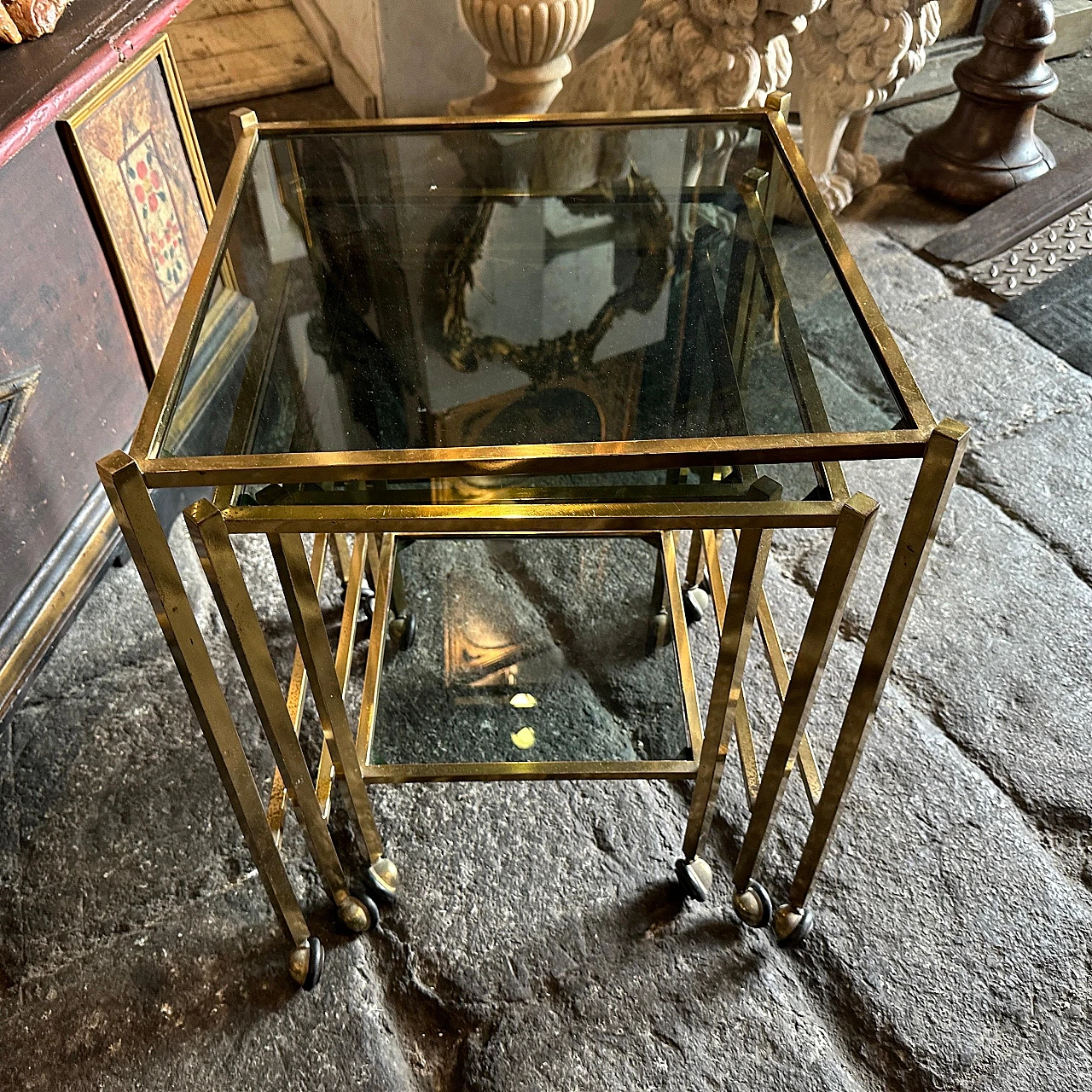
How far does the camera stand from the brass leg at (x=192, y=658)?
2.93ft

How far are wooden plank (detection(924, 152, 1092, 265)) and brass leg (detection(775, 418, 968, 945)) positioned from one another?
211 centimetres

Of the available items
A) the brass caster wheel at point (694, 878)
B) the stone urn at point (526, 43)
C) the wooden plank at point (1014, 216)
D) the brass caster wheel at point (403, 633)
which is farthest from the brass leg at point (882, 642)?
the wooden plank at point (1014, 216)

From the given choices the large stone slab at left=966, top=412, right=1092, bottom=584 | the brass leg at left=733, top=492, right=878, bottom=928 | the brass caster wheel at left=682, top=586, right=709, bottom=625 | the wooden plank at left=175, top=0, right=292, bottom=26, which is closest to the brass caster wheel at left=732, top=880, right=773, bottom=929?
the brass leg at left=733, top=492, right=878, bottom=928

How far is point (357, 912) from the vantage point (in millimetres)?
1423

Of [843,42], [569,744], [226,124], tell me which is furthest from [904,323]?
[226,124]

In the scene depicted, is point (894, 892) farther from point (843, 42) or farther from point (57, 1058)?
point (843, 42)

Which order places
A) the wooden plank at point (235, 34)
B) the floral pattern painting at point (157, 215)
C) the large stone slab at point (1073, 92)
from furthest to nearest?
1. the wooden plank at point (235, 34)
2. the large stone slab at point (1073, 92)
3. the floral pattern painting at point (157, 215)

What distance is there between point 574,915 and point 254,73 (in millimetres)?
3264

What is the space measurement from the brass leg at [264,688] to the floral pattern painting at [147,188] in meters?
0.83

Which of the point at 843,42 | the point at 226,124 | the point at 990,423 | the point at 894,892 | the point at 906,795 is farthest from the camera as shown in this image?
the point at 226,124

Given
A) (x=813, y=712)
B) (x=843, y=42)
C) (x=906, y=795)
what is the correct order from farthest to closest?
(x=843, y=42), (x=813, y=712), (x=906, y=795)

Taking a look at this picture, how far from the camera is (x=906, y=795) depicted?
1616 millimetres

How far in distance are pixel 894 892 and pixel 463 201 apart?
1.15m

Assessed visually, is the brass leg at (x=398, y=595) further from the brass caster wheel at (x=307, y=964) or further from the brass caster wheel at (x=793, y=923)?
the brass caster wheel at (x=793, y=923)
